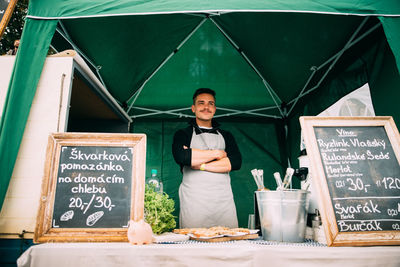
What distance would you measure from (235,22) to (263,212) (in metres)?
2.60

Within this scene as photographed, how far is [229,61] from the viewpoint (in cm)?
377

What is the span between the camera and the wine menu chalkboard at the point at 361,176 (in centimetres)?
118

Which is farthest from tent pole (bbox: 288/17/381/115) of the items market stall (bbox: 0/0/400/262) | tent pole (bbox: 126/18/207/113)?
tent pole (bbox: 126/18/207/113)

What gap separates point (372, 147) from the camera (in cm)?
135

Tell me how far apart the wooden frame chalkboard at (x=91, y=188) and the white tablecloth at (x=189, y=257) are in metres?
0.16

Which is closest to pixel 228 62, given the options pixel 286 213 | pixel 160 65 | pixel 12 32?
pixel 160 65

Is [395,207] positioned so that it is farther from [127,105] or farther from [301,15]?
[127,105]

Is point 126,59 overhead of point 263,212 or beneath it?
overhead

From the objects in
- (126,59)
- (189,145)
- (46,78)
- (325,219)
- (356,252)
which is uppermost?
(126,59)

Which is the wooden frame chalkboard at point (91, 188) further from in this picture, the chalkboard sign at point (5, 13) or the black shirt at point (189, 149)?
the chalkboard sign at point (5, 13)

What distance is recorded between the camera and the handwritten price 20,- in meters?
1.21

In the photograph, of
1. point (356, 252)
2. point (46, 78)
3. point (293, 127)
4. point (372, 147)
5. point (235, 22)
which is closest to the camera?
point (356, 252)

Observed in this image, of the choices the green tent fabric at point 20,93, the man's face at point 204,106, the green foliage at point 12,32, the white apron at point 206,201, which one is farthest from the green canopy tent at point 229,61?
the green foliage at point 12,32

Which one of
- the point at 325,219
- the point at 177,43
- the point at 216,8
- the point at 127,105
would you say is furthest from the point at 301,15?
the point at 127,105
